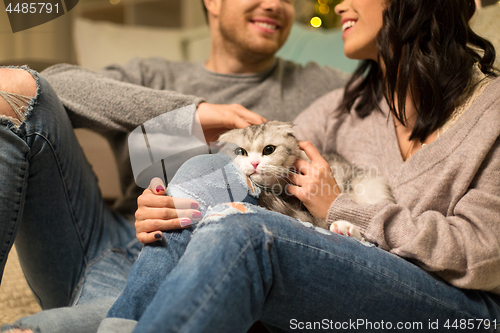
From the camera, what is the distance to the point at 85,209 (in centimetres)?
93

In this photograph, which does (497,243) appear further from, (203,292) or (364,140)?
(203,292)

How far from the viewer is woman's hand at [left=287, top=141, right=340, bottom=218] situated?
2.56ft

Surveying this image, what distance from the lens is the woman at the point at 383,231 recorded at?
0.52 meters

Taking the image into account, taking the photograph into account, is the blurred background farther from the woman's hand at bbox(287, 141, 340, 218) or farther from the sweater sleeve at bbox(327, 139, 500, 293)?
the sweater sleeve at bbox(327, 139, 500, 293)

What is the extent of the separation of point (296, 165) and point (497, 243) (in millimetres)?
448

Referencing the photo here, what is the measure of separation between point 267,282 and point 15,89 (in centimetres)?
69

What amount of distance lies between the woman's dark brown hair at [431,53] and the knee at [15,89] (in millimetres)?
864

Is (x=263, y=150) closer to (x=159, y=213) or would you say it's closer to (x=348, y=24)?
(x=159, y=213)

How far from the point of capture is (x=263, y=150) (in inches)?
32.8

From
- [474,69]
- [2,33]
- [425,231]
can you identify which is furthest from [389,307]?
[2,33]

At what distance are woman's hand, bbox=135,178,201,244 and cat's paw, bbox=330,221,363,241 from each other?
30 cm

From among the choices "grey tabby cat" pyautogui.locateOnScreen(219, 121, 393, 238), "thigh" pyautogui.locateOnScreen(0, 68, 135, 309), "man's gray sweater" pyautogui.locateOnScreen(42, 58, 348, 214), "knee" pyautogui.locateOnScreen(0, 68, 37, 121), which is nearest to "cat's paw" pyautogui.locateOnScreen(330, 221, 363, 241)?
"grey tabby cat" pyautogui.locateOnScreen(219, 121, 393, 238)

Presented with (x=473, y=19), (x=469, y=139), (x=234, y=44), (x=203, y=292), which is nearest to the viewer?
(x=203, y=292)

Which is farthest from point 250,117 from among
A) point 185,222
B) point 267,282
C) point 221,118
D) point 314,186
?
point 267,282
